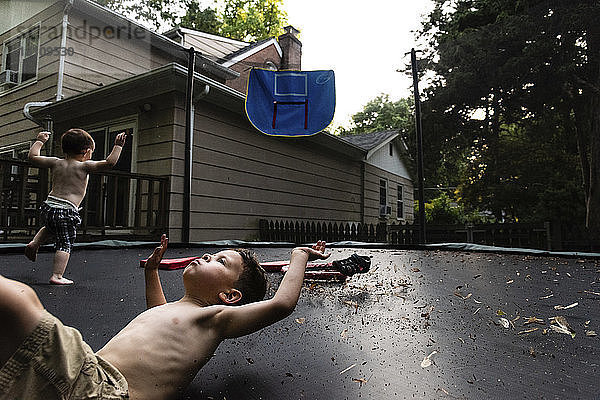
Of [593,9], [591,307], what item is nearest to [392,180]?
[593,9]

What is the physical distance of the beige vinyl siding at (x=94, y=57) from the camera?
5719 mm

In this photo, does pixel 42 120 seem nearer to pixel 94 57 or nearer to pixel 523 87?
pixel 94 57

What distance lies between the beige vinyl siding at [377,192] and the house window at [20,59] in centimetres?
690

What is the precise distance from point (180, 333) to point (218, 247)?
3.21 metres

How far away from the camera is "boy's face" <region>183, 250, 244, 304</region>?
0.94m

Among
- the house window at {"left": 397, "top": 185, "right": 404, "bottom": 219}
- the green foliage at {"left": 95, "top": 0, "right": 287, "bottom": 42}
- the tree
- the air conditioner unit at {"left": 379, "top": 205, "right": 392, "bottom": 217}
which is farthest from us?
the green foliage at {"left": 95, "top": 0, "right": 287, "bottom": 42}

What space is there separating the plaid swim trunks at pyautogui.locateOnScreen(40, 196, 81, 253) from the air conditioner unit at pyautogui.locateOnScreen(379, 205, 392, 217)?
9.06 m

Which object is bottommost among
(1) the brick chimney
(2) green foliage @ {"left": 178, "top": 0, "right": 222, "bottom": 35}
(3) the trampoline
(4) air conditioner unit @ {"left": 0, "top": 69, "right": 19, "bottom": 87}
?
(3) the trampoline

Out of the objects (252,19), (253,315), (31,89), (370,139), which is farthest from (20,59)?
(252,19)

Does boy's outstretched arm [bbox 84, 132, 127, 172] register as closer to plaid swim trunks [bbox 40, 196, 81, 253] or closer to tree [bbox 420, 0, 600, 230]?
plaid swim trunks [bbox 40, 196, 81, 253]

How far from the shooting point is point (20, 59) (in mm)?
6234

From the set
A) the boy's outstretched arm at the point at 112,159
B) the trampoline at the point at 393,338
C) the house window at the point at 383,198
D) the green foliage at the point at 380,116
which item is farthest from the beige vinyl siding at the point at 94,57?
the green foliage at the point at 380,116

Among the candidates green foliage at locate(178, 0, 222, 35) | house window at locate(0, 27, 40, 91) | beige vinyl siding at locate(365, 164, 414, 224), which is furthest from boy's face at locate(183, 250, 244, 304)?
green foliage at locate(178, 0, 222, 35)

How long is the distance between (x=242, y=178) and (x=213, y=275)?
5072mm
